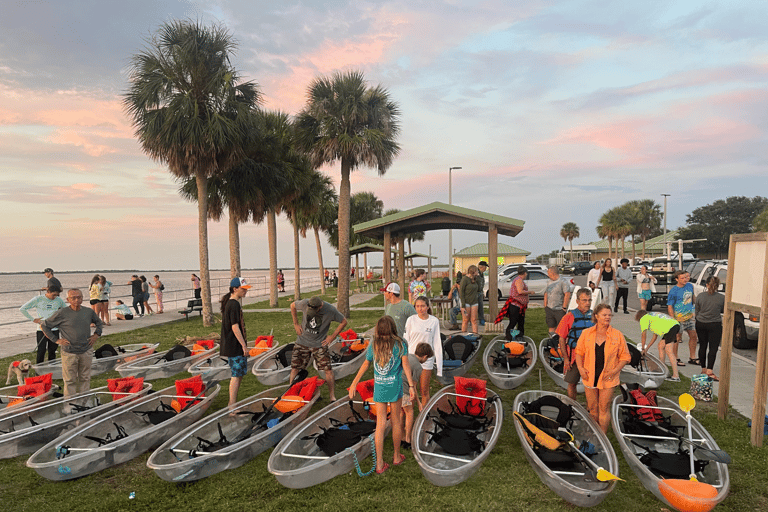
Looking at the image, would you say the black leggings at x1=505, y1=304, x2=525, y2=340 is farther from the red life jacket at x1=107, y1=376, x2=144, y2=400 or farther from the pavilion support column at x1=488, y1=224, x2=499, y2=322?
the red life jacket at x1=107, y1=376, x2=144, y2=400

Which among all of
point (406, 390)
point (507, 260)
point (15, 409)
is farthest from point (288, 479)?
point (507, 260)

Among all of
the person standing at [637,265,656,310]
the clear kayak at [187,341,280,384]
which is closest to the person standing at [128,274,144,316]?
the clear kayak at [187,341,280,384]

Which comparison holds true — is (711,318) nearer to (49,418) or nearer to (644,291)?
(644,291)

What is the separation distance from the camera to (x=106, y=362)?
1062 cm

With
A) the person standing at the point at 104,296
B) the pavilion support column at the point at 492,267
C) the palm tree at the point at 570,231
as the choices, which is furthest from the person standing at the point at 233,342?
the palm tree at the point at 570,231

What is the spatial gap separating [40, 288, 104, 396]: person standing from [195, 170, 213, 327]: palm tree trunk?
10.1 meters

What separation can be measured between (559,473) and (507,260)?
48364 millimetres

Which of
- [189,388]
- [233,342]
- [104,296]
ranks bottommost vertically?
[189,388]

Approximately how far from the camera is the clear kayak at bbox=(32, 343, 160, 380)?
9.85 meters

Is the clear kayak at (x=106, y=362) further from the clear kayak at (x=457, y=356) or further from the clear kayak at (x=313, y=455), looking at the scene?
the clear kayak at (x=457, y=356)

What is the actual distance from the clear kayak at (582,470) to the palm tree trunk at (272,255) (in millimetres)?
20921

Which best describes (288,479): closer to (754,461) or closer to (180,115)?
(754,461)

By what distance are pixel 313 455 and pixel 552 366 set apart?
565 centimetres

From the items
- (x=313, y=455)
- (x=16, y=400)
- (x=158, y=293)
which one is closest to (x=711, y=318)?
(x=313, y=455)
